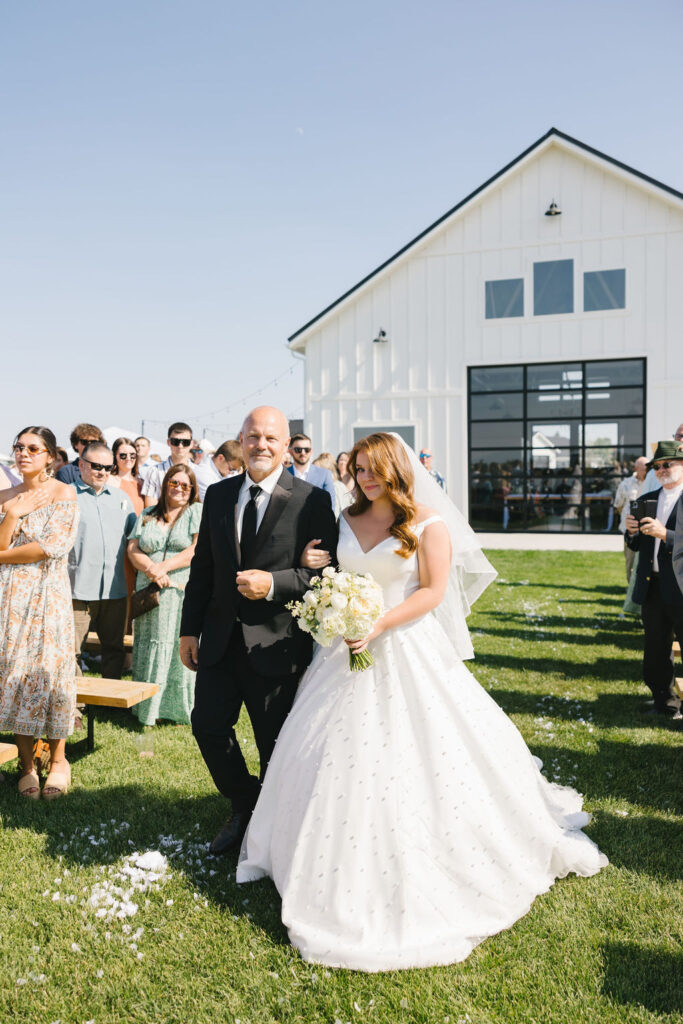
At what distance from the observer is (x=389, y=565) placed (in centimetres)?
379

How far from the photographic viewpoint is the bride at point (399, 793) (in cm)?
325

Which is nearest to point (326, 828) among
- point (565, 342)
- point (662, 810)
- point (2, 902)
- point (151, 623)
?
point (2, 902)

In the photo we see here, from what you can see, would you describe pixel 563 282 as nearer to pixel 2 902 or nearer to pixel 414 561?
pixel 414 561

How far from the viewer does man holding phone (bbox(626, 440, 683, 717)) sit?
6.18 m

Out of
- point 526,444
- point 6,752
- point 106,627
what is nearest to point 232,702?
point 6,752

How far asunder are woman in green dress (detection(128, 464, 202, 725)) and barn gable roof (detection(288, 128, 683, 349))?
1510 cm

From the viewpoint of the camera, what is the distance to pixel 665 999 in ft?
9.80

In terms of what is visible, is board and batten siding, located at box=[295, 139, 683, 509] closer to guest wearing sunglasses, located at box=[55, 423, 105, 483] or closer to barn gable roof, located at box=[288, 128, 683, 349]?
barn gable roof, located at box=[288, 128, 683, 349]

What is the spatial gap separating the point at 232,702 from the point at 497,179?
1891 centimetres

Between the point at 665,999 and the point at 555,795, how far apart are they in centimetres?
153

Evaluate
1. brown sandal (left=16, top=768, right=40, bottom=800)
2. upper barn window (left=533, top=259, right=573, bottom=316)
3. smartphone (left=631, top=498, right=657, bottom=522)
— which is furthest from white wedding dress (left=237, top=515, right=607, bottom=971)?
upper barn window (left=533, top=259, right=573, bottom=316)

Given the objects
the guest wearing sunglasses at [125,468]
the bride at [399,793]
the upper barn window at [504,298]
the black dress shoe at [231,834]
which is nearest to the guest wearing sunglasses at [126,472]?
the guest wearing sunglasses at [125,468]

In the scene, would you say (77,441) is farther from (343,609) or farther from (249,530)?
(343,609)

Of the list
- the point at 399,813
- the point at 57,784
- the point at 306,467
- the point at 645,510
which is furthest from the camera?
the point at 306,467
